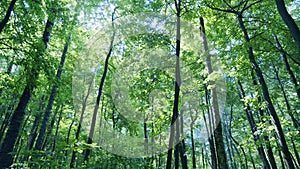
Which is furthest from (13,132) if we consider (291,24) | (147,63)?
(291,24)

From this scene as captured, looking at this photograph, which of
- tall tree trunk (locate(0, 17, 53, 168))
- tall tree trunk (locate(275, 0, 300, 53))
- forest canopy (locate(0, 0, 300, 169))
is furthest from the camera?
forest canopy (locate(0, 0, 300, 169))

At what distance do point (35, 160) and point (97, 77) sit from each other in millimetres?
13948

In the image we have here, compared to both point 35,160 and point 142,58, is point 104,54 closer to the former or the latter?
point 142,58

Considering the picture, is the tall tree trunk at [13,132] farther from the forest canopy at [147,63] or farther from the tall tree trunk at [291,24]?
the tall tree trunk at [291,24]

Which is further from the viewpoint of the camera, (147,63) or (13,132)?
(147,63)

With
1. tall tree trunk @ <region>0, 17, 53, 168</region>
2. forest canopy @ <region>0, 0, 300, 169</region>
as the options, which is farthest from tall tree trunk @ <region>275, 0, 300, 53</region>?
tall tree trunk @ <region>0, 17, 53, 168</region>

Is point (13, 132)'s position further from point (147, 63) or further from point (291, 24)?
point (291, 24)

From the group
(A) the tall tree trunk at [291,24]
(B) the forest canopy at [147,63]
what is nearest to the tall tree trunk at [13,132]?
(B) the forest canopy at [147,63]

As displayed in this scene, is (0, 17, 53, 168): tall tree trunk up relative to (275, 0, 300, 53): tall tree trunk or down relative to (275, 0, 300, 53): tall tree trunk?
down

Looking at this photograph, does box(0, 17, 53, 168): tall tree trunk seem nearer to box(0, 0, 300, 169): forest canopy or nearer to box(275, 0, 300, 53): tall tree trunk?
box(0, 0, 300, 169): forest canopy

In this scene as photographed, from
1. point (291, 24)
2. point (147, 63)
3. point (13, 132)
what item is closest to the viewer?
point (291, 24)

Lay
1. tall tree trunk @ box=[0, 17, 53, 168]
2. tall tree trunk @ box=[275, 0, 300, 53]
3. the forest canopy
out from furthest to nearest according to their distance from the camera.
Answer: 1. the forest canopy
2. tall tree trunk @ box=[0, 17, 53, 168]
3. tall tree trunk @ box=[275, 0, 300, 53]

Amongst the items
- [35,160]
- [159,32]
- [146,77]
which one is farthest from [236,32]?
[35,160]

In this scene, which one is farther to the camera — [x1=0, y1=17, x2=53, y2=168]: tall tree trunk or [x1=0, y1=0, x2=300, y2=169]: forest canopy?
[x1=0, y1=0, x2=300, y2=169]: forest canopy
